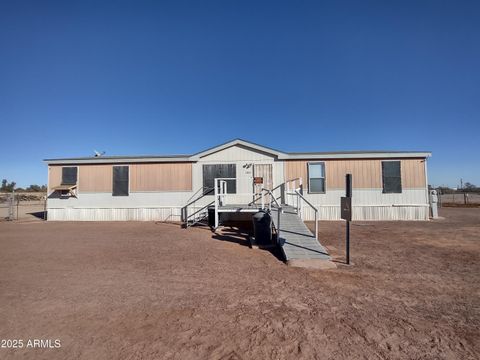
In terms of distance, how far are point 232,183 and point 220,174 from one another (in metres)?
0.78

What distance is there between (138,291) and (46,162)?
1356cm

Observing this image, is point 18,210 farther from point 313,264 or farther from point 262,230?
point 313,264

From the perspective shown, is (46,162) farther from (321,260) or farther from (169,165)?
(321,260)

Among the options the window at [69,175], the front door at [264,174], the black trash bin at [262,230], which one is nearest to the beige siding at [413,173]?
the front door at [264,174]

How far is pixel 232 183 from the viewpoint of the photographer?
530 inches

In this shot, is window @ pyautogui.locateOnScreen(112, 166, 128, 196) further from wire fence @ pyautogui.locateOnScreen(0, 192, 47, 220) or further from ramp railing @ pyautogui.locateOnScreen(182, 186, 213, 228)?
wire fence @ pyautogui.locateOnScreen(0, 192, 47, 220)

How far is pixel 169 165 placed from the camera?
45.1 feet

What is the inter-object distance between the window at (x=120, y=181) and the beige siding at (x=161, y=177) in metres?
0.34

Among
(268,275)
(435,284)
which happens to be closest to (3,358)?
(268,275)

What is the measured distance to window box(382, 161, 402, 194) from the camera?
1314 cm

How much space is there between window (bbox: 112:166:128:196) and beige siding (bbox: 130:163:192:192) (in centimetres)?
34

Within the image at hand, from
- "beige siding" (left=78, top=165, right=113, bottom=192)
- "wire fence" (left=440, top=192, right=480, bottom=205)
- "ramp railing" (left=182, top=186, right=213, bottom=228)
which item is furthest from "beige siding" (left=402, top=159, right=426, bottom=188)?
"beige siding" (left=78, top=165, right=113, bottom=192)

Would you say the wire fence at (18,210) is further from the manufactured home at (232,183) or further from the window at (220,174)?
the window at (220,174)

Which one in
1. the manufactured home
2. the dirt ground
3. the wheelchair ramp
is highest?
the manufactured home
